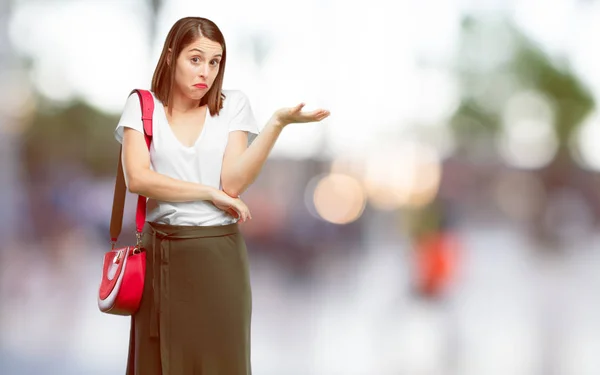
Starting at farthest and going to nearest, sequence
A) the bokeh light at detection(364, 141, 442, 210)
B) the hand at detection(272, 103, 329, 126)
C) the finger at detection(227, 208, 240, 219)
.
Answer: the bokeh light at detection(364, 141, 442, 210) → the finger at detection(227, 208, 240, 219) → the hand at detection(272, 103, 329, 126)

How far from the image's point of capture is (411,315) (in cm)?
550

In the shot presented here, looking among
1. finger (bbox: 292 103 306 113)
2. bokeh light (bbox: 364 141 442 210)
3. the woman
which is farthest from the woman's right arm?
bokeh light (bbox: 364 141 442 210)

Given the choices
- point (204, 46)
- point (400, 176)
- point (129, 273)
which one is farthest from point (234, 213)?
point (400, 176)

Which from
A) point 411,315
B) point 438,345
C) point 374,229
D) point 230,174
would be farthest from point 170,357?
point 374,229

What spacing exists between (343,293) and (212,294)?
15.9 ft

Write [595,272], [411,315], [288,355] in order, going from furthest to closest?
[595,272]
[411,315]
[288,355]

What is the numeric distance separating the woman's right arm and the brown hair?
14 cm

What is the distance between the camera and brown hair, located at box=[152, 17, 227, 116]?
169 cm

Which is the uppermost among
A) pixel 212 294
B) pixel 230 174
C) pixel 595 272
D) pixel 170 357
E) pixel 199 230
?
pixel 230 174

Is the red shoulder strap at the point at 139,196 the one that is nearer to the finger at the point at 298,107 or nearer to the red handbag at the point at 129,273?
the red handbag at the point at 129,273

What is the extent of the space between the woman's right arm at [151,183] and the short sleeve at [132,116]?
2cm

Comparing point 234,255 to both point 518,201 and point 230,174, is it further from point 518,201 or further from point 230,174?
point 518,201

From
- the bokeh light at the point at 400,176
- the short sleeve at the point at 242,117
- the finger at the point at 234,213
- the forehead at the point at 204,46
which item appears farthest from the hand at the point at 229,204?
the bokeh light at the point at 400,176

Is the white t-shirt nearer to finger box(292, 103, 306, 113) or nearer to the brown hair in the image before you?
the brown hair
